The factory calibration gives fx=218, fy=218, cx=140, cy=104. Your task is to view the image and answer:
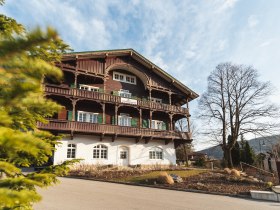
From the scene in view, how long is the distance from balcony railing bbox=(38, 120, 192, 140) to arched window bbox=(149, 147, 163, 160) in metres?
1.96

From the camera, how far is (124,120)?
2594 centimetres

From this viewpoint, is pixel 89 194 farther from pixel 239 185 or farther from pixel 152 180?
pixel 239 185

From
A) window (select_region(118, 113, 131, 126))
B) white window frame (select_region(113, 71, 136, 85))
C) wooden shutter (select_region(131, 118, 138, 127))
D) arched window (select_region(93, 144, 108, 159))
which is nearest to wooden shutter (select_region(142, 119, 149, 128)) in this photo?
wooden shutter (select_region(131, 118, 138, 127))

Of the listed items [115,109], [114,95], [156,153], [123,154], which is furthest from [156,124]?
[114,95]

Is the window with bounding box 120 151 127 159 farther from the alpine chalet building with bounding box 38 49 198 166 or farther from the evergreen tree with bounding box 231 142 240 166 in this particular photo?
the evergreen tree with bounding box 231 142 240 166

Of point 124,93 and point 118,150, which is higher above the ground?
point 124,93

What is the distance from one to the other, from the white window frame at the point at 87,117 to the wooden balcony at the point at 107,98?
219 cm

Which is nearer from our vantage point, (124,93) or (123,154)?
(123,154)

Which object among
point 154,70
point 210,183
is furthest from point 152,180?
point 154,70

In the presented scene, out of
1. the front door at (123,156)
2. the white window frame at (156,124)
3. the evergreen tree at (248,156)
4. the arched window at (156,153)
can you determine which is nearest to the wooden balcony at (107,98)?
the white window frame at (156,124)

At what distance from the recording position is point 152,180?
48.7ft

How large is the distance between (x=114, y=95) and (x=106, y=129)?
13.1ft

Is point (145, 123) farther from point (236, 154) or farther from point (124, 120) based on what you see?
point (236, 154)

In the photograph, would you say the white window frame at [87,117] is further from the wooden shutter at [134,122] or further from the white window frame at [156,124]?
the white window frame at [156,124]
